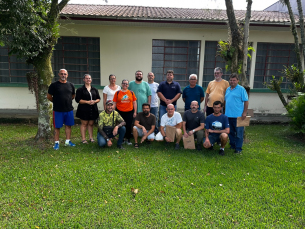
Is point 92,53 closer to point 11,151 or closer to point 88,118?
point 88,118

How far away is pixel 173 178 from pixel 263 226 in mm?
1520

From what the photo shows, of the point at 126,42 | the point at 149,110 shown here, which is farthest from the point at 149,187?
the point at 126,42

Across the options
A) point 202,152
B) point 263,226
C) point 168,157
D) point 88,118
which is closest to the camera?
point 263,226

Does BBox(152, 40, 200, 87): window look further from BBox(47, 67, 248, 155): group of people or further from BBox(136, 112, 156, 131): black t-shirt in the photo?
BBox(136, 112, 156, 131): black t-shirt

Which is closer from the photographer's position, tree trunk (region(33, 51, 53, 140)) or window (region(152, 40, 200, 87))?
tree trunk (region(33, 51, 53, 140))

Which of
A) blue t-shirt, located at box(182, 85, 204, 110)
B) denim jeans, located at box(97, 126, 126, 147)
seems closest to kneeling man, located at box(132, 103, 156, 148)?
denim jeans, located at box(97, 126, 126, 147)

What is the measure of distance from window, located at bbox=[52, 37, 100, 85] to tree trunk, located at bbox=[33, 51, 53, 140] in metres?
3.16

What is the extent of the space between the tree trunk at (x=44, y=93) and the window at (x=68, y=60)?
317 cm

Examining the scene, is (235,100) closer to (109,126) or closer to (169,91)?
(169,91)

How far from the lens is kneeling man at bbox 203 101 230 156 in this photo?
4.88 metres

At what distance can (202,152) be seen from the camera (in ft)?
16.6

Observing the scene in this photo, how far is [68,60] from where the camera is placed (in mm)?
8648

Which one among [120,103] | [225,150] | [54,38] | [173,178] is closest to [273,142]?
[225,150]

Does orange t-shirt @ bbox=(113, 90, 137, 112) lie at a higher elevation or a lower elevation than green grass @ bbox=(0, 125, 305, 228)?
higher
